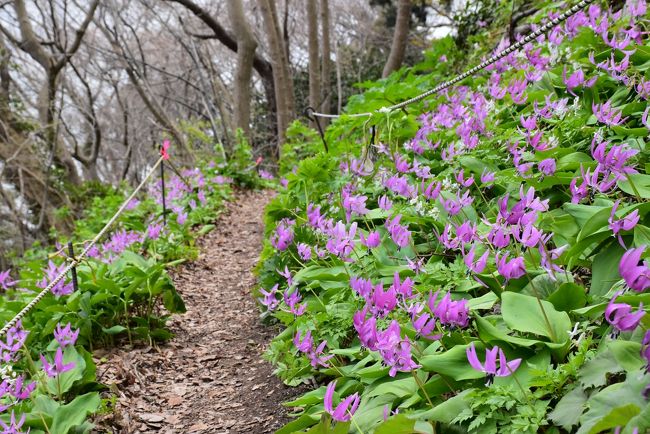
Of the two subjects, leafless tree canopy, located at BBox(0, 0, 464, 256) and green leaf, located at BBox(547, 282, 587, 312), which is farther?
leafless tree canopy, located at BBox(0, 0, 464, 256)

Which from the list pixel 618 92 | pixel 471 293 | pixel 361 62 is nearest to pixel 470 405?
pixel 471 293

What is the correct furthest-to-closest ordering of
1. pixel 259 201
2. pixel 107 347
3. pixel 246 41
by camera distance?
pixel 246 41, pixel 259 201, pixel 107 347

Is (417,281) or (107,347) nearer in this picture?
(417,281)

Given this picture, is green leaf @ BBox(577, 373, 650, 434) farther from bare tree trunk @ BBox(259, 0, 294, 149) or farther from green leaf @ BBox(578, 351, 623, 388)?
bare tree trunk @ BBox(259, 0, 294, 149)

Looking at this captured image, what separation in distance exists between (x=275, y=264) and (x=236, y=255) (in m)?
2.60

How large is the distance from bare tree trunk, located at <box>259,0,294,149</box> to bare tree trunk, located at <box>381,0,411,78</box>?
2082 mm

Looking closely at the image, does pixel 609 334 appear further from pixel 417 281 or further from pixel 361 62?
pixel 361 62

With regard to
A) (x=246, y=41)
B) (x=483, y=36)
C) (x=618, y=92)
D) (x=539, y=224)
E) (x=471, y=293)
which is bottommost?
(x=471, y=293)

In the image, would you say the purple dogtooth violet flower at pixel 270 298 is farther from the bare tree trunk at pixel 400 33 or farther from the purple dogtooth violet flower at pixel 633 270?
the bare tree trunk at pixel 400 33

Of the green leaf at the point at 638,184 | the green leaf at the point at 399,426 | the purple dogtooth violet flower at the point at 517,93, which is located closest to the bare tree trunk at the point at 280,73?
the purple dogtooth violet flower at the point at 517,93

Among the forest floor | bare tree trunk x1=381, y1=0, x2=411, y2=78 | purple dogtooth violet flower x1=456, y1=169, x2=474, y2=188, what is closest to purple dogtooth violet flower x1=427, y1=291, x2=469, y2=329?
purple dogtooth violet flower x1=456, y1=169, x2=474, y2=188

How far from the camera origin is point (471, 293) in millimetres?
2100

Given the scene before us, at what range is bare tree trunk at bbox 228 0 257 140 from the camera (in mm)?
10234

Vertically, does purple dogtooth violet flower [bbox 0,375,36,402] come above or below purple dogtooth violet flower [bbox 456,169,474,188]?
below
